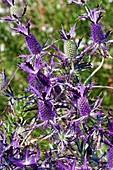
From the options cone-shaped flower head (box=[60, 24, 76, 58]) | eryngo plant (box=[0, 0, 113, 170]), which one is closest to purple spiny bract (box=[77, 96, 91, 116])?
eryngo plant (box=[0, 0, 113, 170])

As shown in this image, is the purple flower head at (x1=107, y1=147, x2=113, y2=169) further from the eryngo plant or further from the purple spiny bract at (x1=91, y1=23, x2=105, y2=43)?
the purple spiny bract at (x1=91, y1=23, x2=105, y2=43)

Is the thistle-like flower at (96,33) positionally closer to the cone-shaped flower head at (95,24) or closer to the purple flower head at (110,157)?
the cone-shaped flower head at (95,24)

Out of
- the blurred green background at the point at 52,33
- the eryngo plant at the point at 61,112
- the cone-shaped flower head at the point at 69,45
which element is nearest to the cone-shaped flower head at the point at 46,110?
the eryngo plant at the point at 61,112

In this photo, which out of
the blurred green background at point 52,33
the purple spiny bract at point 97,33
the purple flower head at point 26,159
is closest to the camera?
the purple flower head at point 26,159

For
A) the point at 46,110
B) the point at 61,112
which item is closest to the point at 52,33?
the point at 61,112

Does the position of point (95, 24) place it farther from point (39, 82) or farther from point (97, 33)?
point (39, 82)

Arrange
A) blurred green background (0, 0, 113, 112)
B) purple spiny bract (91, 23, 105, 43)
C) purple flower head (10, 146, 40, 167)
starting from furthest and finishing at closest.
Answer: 1. blurred green background (0, 0, 113, 112)
2. purple spiny bract (91, 23, 105, 43)
3. purple flower head (10, 146, 40, 167)
